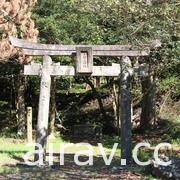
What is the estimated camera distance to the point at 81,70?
1023 centimetres

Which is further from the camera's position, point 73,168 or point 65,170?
point 73,168

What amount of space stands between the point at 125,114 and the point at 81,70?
1.64 metres

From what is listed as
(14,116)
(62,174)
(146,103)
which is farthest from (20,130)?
(62,174)

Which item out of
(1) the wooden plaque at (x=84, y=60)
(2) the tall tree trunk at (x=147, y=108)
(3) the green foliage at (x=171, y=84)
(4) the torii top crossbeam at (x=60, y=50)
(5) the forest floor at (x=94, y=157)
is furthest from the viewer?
(2) the tall tree trunk at (x=147, y=108)

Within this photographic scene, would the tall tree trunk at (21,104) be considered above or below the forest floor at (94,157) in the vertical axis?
above

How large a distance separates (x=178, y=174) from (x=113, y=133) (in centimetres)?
1054

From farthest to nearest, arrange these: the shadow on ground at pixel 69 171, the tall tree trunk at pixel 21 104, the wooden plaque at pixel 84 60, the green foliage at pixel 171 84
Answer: the tall tree trunk at pixel 21 104
the green foliage at pixel 171 84
the wooden plaque at pixel 84 60
the shadow on ground at pixel 69 171

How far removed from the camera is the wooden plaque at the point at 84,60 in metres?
10.2

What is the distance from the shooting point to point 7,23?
1349 cm

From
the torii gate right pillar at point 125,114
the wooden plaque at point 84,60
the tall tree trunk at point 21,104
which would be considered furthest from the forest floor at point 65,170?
the tall tree trunk at point 21,104

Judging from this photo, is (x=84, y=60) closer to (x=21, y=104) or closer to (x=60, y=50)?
(x=60, y=50)

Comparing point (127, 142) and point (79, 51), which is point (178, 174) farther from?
point (79, 51)

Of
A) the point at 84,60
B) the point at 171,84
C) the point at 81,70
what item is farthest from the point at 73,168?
the point at 171,84

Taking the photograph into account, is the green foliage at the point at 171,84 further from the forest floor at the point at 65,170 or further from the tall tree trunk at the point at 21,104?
the tall tree trunk at the point at 21,104
